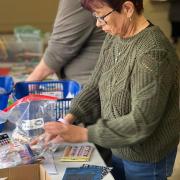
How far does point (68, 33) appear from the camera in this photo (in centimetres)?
193

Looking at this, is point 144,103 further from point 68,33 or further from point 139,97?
point 68,33

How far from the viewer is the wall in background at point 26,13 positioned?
5.02 m

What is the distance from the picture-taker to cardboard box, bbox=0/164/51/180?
1.34 meters

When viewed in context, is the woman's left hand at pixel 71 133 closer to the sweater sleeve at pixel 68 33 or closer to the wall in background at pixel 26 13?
the sweater sleeve at pixel 68 33

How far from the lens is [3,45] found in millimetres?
2891

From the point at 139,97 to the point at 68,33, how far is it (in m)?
0.81

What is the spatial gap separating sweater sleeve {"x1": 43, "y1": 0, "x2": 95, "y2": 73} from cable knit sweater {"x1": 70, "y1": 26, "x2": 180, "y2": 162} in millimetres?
369

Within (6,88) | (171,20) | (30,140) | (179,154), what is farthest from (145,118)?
(171,20)

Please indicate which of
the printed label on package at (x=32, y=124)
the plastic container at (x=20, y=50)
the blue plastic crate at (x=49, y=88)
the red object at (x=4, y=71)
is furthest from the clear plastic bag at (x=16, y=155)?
the plastic container at (x=20, y=50)

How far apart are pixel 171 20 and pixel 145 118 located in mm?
3653

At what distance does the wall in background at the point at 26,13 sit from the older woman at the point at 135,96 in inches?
146

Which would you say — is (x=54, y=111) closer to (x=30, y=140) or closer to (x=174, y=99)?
(x=30, y=140)

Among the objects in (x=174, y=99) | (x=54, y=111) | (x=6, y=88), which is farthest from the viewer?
(x=6, y=88)

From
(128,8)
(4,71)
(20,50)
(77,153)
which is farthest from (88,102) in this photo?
(20,50)
